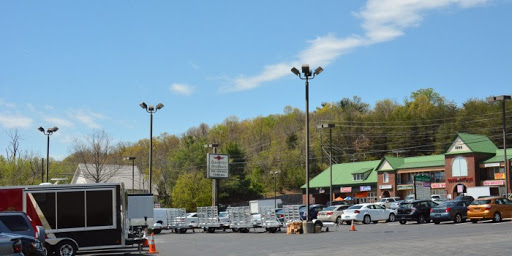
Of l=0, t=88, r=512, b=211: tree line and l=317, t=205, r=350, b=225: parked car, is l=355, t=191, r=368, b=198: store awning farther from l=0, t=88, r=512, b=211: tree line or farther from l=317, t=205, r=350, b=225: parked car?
l=317, t=205, r=350, b=225: parked car

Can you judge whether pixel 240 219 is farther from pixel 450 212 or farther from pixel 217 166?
pixel 217 166

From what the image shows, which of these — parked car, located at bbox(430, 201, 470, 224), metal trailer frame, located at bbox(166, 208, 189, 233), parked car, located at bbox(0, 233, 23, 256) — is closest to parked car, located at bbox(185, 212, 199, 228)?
metal trailer frame, located at bbox(166, 208, 189, 233)

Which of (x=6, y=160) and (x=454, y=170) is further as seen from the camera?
(x=6, y=160)

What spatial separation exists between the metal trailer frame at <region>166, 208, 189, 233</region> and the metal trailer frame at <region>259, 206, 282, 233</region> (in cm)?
823

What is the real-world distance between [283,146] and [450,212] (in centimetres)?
8437

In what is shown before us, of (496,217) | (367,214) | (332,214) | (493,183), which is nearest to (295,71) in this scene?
(496,217)

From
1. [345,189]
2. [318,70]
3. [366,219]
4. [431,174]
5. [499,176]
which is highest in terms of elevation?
[318,70]

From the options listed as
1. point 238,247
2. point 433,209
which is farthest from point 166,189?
point 238,247

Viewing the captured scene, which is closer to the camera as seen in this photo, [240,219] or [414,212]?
[240,219]

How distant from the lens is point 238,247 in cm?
2341

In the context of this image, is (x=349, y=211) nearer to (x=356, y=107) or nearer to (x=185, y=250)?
(x=185, y=250)

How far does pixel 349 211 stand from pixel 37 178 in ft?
154

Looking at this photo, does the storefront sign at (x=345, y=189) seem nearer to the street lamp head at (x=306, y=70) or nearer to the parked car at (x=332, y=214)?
the parked car at (x=332, y=214)

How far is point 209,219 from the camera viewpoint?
3959cm
